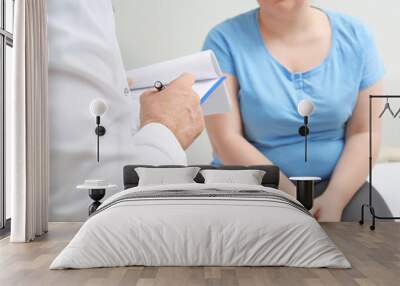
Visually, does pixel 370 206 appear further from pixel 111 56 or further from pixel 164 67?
pixel 111 56

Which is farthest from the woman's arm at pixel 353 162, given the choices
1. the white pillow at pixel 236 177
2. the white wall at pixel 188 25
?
the white pillow at pixel 236 177

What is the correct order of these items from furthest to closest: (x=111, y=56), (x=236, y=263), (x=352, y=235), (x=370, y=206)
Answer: (x=111, y=56), (x=370, y=206), (x=352, y=235), (x=236, y=263)

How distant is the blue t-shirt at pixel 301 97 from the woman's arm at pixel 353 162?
0.08 metres

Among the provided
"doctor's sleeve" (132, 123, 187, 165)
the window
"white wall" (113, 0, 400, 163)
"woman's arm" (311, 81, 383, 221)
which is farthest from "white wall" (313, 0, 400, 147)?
the window

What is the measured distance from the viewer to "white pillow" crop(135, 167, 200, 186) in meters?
6.31

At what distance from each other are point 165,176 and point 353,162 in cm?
217

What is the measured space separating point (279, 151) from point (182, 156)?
1.11 m

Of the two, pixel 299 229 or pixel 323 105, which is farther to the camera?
pixel 323 105


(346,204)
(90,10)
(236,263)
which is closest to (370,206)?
(346,204)

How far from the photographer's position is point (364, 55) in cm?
688

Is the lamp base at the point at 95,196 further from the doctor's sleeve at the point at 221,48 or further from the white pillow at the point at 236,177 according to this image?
the doctor's sleeve at the point at 221,48

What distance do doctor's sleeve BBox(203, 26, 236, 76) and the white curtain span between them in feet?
6.30

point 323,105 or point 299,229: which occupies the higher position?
point 323,105

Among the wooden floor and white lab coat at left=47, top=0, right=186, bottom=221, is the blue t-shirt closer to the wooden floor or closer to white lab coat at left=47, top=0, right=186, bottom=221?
white lab coat at left=47, top=0, right=186, bottom=221
